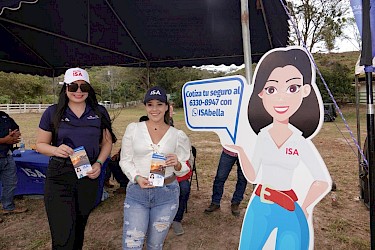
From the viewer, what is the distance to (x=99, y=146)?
6.84 ft

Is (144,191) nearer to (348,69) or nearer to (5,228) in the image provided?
(5,228)

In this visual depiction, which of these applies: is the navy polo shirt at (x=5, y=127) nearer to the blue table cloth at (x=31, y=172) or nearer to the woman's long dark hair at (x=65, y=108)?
the blue table cloth at (x=31, y=172)

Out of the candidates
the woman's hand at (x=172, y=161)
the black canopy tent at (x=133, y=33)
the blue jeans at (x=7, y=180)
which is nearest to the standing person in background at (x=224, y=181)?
the woman's hand at (x=172, y=161)

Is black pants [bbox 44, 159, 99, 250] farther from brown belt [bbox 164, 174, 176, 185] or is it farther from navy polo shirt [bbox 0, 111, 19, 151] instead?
navy polo shirt [bbox 0, 111, 19, 151]

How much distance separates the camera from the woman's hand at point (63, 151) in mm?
1828

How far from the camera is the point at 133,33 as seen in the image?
411cm

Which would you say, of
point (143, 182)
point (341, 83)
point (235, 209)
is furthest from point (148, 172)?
point (341, 83)

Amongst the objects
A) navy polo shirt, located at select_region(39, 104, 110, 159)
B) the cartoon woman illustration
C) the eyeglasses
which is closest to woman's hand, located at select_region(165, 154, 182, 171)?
the cartoon woman illustration

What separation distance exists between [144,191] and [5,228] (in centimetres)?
224

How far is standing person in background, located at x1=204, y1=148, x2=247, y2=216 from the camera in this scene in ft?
10.7

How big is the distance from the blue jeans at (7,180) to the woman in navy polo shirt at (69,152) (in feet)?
5.88

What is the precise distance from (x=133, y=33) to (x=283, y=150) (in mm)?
3078

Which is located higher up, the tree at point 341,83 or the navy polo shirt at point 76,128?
the tree at point 341,83

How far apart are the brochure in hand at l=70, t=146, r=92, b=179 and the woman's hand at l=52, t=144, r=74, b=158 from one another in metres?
0.03
